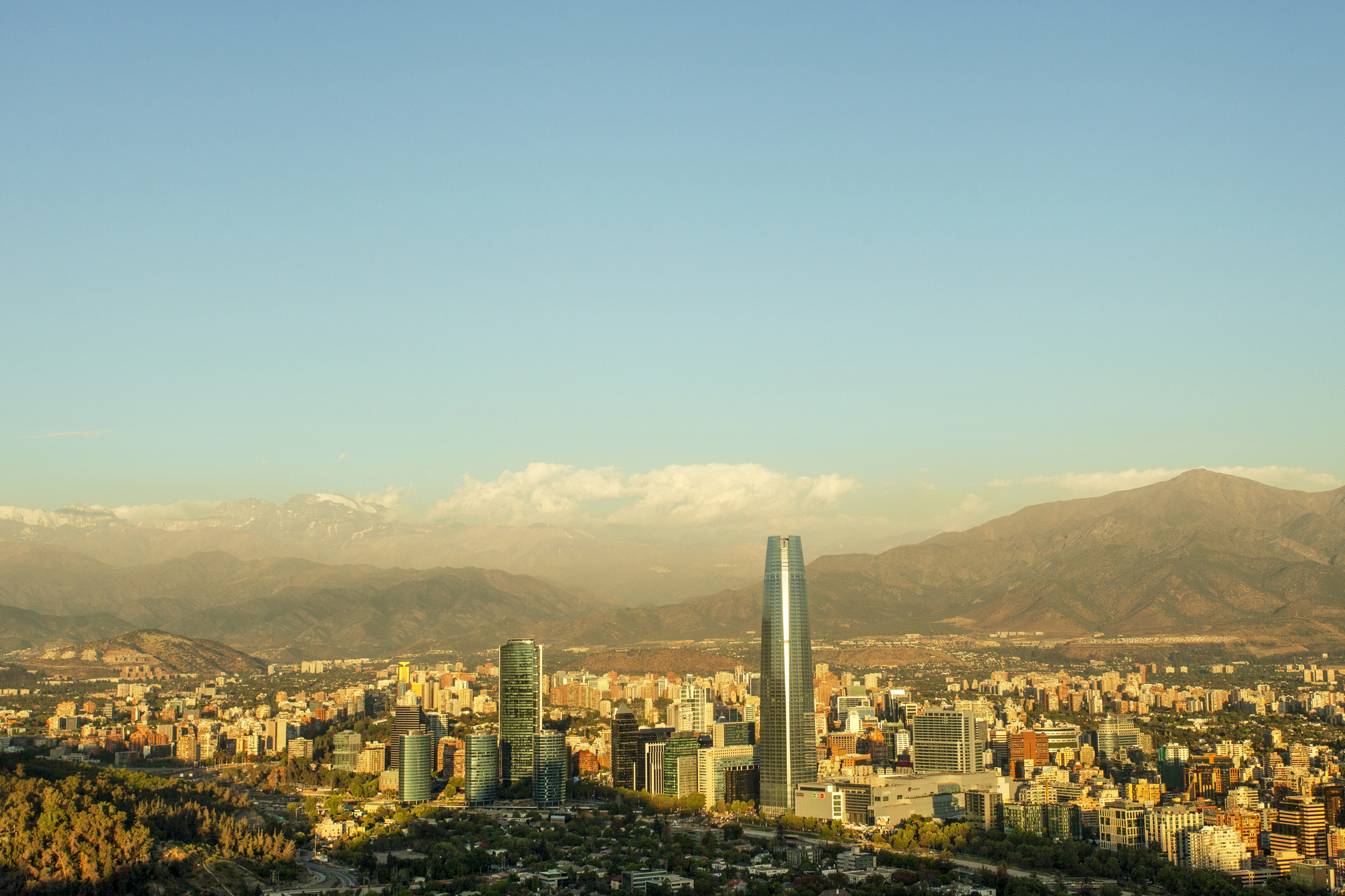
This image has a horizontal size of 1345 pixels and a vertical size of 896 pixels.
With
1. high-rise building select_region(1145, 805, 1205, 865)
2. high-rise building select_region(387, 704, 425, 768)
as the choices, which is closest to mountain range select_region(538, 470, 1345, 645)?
high-rise building select_region(387, 704, 425, 768)

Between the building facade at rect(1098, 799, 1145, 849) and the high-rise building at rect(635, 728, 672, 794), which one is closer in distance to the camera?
the building facade at rect(1098, 799, 1145, 849)

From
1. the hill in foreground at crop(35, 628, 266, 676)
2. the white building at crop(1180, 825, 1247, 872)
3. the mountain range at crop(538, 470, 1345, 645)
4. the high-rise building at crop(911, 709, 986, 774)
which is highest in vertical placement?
the mountain range at crop(538, 470, 1345, 645)

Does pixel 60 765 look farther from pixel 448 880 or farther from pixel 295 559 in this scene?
pixel 295 559

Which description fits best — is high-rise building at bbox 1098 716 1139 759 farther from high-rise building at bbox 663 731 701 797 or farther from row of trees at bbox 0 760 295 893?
row of trees at bbox 0 760 295 893

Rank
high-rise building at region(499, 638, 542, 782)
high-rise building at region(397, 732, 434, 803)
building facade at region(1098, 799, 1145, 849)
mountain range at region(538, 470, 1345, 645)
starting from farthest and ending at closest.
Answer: mountain range at region(538, 470, 1345, 645)
high-rise building at region(499, 638, 542, 782)
high-rise building at region(397, 732, 434, 803)
building facade at region(1098, 799, 1145, 849)

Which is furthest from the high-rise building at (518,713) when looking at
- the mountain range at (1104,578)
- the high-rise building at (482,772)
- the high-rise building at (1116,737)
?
the mountain range at (1104,578)

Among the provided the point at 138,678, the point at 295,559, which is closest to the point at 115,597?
the point at 295,559

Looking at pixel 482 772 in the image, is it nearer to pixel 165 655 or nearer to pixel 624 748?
pixel 624 748

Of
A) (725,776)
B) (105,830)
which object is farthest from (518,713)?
(105,830)
